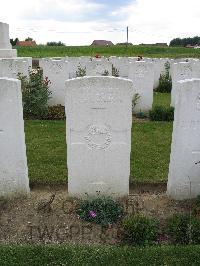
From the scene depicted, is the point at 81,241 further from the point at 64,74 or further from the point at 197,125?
the point at 64,74

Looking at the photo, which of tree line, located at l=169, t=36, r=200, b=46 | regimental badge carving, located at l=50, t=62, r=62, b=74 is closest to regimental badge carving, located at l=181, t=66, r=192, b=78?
regimental badge carving, located at l=50, t=62, r=62, b=74

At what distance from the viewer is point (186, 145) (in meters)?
5.46

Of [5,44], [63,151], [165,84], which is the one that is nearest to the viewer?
[63,151]

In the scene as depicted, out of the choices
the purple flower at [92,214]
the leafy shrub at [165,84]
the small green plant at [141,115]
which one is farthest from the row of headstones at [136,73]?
the purple flower at [92,214]

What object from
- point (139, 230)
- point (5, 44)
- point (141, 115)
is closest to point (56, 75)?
point (141, 115)

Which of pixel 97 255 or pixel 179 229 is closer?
pixel 97 255

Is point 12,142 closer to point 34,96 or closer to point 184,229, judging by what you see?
point 184,229

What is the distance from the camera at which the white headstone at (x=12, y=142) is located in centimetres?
515

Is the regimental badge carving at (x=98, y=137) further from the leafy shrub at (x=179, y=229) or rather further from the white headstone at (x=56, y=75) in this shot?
the white headstone at (x=56, y=75)

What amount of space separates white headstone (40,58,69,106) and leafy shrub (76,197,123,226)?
6.89m

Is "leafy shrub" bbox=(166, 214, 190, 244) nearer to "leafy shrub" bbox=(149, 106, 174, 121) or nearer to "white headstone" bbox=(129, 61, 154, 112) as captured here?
"leafy shrub" bbox=(149, 106, 174, 121)

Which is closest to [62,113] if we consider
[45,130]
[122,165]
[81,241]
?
[45,130]

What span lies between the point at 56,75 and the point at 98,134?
6.81 metres

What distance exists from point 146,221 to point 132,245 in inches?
14.6
